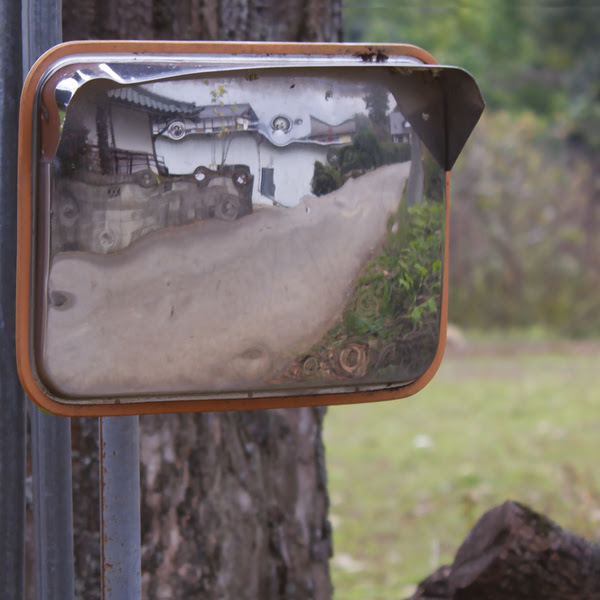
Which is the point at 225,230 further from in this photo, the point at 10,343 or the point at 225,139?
the point at 10,343

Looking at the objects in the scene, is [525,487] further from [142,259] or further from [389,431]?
[142,259]

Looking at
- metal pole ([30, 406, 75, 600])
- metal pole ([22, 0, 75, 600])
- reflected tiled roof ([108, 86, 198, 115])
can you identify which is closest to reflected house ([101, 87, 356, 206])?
reflected tiled roof ([108, 86, 198, 115])

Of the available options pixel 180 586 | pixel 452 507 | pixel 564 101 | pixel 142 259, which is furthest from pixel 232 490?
pixel 564 101

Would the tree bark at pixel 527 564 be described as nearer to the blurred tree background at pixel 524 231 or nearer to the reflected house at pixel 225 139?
the reflected house at pixel 225 139

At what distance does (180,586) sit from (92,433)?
390 mm

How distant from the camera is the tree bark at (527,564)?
1.81 m

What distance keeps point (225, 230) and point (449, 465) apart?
358 cm

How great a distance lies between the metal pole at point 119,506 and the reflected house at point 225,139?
40cm

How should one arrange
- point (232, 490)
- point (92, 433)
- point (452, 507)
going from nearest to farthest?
point (92, 433) → point (232, 490) → point (452, 507)

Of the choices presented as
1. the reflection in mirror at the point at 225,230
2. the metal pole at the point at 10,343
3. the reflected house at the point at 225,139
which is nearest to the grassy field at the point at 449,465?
the metal pole at the point at 10,343

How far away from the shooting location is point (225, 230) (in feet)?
3.44

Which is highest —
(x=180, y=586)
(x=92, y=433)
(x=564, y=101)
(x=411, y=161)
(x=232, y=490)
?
(x=564, y=101)

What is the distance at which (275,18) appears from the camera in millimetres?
2020

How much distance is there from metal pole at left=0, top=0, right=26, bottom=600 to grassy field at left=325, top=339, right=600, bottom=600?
1.66 metres
